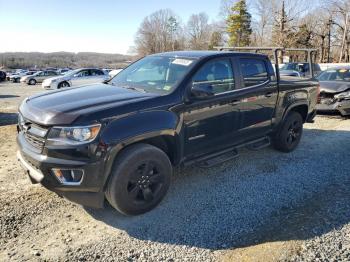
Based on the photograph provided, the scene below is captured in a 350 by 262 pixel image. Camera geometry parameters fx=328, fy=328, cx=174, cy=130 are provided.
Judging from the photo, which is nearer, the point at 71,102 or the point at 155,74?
the point at 71,102

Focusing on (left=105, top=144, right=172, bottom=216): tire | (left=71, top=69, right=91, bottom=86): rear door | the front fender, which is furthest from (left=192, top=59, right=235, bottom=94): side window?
(left=71, top=69, right=91, bottom=86): rear door

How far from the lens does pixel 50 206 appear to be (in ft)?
12.7

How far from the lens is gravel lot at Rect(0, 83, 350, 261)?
10.1 ft

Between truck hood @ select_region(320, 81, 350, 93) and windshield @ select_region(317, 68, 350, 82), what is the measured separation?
587 mm

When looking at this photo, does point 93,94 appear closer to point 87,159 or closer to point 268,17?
point 87,159

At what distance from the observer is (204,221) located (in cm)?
361

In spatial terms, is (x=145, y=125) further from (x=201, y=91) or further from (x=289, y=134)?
(x=289, y=134)

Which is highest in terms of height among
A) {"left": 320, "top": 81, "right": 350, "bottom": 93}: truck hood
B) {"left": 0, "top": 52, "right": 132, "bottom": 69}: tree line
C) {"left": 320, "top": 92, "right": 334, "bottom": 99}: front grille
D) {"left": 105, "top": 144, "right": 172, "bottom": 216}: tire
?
{"left": 0, "top": 52, "right": 132, "bottom": 69}: tree line

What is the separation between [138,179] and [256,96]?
2.32 m

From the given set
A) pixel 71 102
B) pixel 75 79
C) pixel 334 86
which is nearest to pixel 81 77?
pixel 75 79

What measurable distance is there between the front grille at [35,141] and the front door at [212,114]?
→ 1.61 metres

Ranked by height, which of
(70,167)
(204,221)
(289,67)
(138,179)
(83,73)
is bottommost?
(204,221)

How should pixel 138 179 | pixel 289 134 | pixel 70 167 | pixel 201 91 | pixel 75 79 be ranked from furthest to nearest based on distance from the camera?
1. pixel 75 79
2. pixel 289 134
3. pixel 201 91
4. pixel 138 179
5. pixel 70 167

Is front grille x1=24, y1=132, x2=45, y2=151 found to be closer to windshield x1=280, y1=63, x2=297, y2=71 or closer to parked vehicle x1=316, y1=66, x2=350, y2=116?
parked vehicle x1=316, y1=66, x2=350, y2=116
